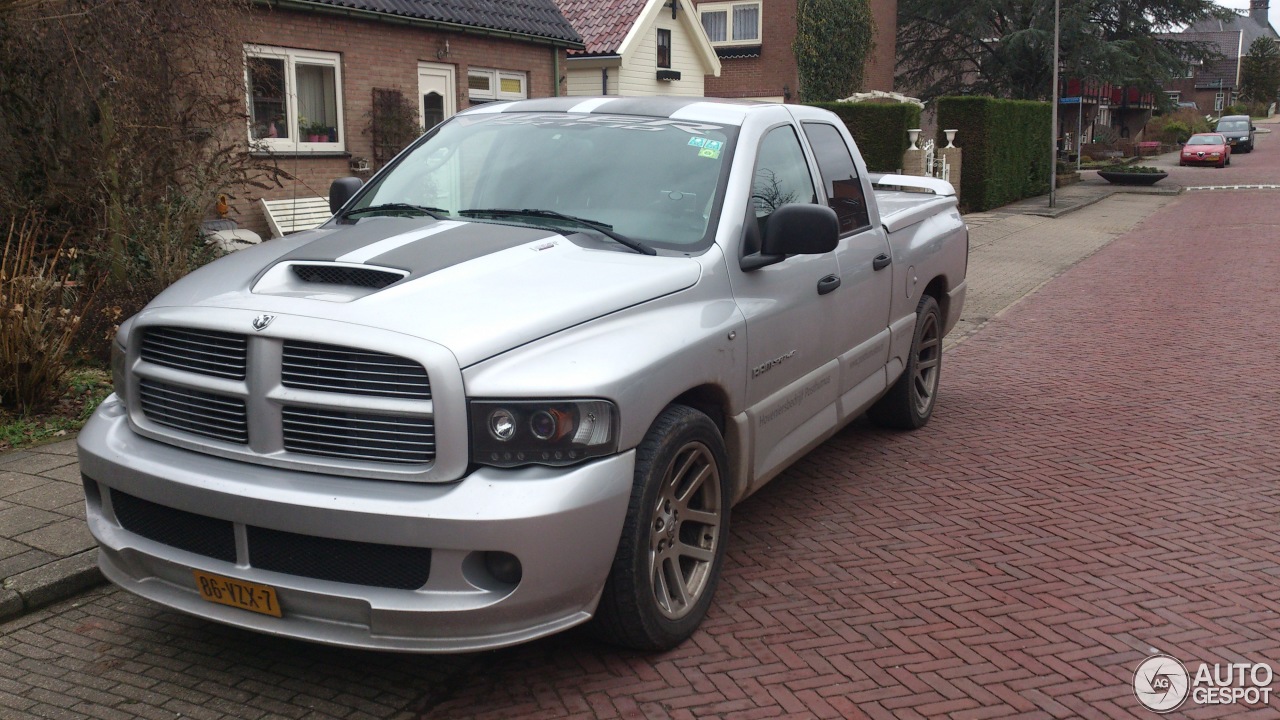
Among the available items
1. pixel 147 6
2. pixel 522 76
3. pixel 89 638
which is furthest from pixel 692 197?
pixel 522 76

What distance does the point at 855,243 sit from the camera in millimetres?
5617

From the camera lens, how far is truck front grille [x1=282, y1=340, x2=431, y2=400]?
332cm

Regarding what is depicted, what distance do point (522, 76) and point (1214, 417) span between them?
1440 centimetres

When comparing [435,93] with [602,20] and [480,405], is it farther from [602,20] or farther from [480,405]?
[480,405]

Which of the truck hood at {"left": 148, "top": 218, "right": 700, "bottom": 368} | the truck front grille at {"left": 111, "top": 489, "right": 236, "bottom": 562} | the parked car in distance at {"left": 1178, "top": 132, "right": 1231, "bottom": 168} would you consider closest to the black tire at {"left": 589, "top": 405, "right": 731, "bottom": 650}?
the truck hood at {"left": 148, "top": 218, "right": 700, "bottom": 368}

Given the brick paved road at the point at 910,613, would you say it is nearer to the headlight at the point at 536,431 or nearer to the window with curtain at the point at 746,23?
the headlight at the point at 536,431

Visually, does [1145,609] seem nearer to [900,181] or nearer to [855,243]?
[855,243]

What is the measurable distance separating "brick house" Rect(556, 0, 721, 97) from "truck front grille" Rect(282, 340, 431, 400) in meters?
21.6

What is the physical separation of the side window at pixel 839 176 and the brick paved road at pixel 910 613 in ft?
4.72

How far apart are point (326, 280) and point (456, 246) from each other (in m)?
0.50

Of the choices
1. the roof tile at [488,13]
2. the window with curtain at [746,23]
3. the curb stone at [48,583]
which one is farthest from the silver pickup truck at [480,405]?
the window with curtain at [746,23]

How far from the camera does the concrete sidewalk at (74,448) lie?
4.54 m

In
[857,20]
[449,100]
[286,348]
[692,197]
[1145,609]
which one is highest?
[857,20]

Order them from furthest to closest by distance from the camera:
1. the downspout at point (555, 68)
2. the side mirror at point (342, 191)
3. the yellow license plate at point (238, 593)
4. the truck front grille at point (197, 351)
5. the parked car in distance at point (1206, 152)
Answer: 1. the parked car in distance at point (1206, 152)
2. the downspout at point (555, 68)
3. the side mirror at point (342, 191)
4. the truck front grille at point (197, 351)
5. the yellow license plate at point (238, 593)
